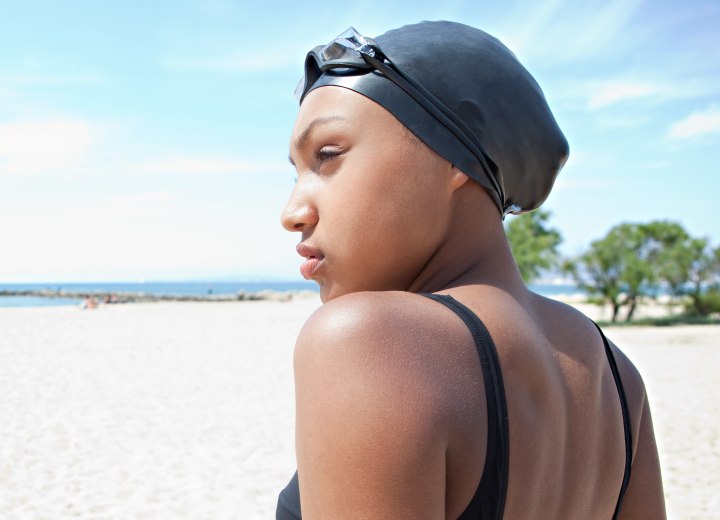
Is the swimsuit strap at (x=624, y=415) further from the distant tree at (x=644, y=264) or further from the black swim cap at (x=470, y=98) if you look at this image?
the distant tree at (x=644, y=264)

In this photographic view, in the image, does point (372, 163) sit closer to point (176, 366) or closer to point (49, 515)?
point (49, 515)

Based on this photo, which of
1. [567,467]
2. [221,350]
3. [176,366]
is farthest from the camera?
[221,350]

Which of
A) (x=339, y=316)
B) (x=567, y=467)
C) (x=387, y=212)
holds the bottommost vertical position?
(x=567, y=467)

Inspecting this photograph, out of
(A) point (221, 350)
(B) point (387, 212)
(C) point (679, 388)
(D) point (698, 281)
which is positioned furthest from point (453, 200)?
(D) point (698, 281)

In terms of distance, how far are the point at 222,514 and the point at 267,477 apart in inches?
42.0

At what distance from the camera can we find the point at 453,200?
1.15m

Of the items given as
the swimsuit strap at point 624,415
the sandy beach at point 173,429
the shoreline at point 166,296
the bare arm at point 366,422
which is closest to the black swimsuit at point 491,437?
the bare arm at point 366,422

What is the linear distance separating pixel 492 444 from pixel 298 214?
0.51m

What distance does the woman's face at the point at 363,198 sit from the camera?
1.07 metres

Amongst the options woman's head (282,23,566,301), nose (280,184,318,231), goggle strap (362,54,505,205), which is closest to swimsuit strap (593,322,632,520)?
woman's head (282,23,566,301)

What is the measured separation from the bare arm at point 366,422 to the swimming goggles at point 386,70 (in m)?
0.39

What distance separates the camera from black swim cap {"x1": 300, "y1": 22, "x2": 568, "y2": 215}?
1100 mm

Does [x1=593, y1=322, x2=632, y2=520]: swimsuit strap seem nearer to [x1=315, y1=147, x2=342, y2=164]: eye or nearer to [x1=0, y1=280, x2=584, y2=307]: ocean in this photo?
[x1=315, y1=147, x2=342, y2=164]: eye

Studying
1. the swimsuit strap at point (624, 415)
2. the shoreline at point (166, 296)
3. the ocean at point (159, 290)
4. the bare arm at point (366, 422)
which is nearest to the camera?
the bare arm at point (366, 422)
